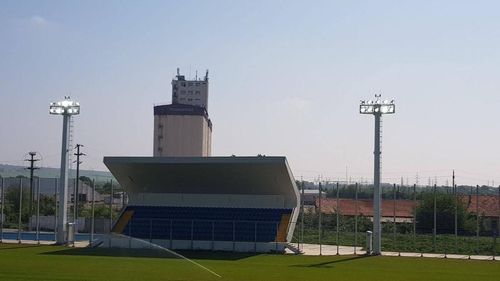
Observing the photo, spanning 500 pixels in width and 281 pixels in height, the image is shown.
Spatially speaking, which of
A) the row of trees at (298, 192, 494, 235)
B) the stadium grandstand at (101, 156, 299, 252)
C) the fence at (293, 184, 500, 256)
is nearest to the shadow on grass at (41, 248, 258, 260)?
the stadium grandstand at (101, 156, 299, 252)

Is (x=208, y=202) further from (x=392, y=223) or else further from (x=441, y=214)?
(x=441, y=214)

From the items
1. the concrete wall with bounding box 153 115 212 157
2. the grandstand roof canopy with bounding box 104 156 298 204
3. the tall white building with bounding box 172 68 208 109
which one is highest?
the tall white building with bounding box 172 68 208 109

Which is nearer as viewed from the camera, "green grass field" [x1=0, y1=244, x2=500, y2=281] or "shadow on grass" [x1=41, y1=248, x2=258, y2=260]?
"shadow on grass" [x1=41, y1=248, x2=258, y2=260]

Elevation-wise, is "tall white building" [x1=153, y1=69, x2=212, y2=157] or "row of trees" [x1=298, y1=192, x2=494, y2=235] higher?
"tall white building" [x1=153, y1=69, x2=212, y2=157]

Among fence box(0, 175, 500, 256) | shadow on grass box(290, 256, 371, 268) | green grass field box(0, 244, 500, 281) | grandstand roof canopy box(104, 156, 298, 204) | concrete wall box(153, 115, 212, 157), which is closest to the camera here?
green grass field box(0, 244, 500, 281)

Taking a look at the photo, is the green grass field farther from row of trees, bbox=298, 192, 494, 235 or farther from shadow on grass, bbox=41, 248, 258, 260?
row of trees, bbox=298, 192, 494, 235

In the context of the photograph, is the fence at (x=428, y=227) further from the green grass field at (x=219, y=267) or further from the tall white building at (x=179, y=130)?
the tall white building at (x=179, y=130)

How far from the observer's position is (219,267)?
27.6 m

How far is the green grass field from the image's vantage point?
68.6ft

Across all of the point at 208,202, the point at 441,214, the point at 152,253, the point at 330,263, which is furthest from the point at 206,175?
the point at 152,253

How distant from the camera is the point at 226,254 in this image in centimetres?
3584

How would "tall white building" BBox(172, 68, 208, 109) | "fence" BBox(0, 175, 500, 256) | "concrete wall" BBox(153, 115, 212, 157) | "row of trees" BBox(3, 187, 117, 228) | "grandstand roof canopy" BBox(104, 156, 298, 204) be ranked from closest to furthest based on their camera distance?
"grandstand roof canopy" BBox(104, 156, 298, 204), "fence" BBox(0, 175, 500, 256), "row of trees" BBox(3, 187, 117, 228), "concrete wall" BBox(153, 115, 212, 157), "tall white building" BBox(172, 68, 208, 109)

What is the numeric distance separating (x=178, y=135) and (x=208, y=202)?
225 feet

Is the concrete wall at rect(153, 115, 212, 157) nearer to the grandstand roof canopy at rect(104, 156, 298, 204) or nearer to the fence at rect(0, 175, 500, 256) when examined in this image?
the fence at rect(0, 175, 500, 256)
